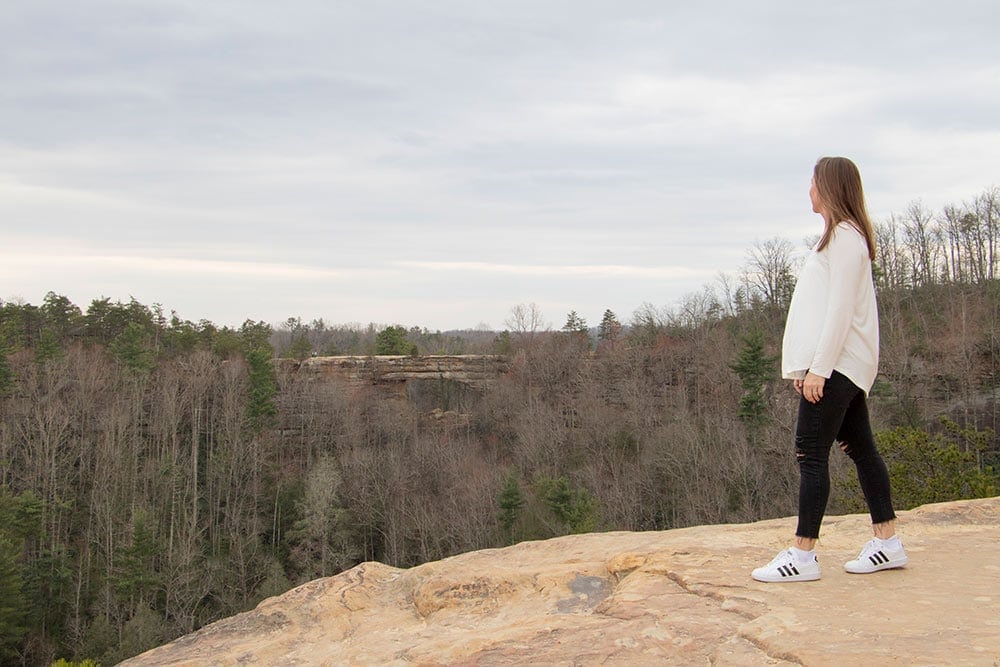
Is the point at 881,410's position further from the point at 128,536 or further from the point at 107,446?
the point at 107,446

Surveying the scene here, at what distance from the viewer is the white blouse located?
317cm

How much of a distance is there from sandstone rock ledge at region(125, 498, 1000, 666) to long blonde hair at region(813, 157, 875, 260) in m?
1.48

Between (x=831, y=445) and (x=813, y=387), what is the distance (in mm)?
252

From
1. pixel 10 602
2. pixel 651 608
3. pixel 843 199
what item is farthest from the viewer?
pixel 10 602

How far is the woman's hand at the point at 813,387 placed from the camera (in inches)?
125

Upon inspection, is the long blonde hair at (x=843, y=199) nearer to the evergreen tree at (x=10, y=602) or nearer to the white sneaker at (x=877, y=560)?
the white sneaker at (x=877, y=560)

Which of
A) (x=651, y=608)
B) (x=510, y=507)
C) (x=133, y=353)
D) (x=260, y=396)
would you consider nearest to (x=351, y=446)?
(x=260, y=396)

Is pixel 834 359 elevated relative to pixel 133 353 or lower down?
lower down

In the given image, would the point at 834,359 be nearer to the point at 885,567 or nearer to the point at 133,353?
the point at 885,567

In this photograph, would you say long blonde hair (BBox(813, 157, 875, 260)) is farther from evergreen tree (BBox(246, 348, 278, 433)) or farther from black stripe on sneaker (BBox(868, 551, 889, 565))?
evergreen tree (BBox(246, 348, 278, 433))

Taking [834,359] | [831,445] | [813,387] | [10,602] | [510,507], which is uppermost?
[834,359]

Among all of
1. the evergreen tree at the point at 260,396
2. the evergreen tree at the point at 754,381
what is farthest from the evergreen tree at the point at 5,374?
the evergreen tree at the point at 754,381

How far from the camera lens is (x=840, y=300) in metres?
3.17

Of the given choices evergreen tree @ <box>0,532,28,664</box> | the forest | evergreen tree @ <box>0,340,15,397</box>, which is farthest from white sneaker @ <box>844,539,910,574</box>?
evergreen tree @ <box>0,340,15,397</box>
